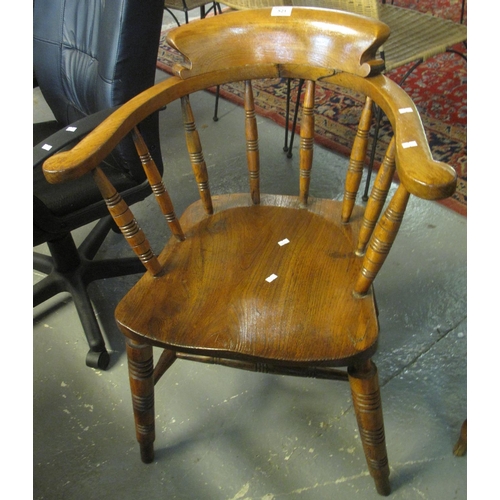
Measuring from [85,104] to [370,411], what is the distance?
107 centimetres

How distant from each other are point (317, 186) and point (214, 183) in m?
0.42

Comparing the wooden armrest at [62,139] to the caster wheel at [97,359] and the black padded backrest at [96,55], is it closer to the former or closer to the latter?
the black padded backrest at [96,55]

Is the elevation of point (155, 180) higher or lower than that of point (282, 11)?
lower

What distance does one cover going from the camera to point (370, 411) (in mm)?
945

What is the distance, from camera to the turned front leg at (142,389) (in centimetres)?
99

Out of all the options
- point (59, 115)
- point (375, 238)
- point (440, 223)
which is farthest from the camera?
point (440, 223)

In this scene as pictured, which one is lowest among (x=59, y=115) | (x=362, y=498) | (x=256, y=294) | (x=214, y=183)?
(x=362, y=498)

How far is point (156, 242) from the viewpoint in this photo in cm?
180

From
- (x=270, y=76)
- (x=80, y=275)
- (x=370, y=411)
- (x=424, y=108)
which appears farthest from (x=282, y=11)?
(x=424, y=108)

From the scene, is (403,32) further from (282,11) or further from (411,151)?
(411,151)

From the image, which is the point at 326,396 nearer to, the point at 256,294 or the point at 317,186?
the point at 256,294

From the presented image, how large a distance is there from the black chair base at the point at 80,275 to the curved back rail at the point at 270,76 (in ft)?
1.69

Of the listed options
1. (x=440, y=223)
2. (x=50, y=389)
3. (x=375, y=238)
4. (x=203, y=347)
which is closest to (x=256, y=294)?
(x=203, y=347)

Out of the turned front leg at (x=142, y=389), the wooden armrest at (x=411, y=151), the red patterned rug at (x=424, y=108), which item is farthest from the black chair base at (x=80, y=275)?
the red patterned rug at (x=424, y=108)
